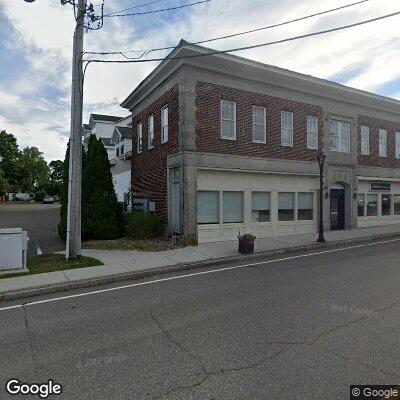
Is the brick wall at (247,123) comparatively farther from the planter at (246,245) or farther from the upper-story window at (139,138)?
the upper-story window at (139,138)

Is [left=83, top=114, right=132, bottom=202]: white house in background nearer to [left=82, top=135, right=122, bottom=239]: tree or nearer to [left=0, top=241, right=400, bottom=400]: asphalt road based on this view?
[left=82, top=135, right=122, bottom=239]: tree

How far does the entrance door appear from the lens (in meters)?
19.1

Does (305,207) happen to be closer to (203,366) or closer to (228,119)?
(228,119)

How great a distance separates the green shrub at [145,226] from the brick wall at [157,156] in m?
0.61

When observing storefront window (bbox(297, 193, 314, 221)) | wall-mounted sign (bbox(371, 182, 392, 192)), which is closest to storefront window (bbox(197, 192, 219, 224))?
storefront window (bbox(297, 193, 314, 221))

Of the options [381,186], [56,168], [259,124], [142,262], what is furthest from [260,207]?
[56,168]

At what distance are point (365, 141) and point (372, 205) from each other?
408cm

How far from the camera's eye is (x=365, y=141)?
67.0 feet

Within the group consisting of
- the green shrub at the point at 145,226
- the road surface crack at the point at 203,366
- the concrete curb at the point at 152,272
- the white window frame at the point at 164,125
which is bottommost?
the road surface crack at the point at 203,366

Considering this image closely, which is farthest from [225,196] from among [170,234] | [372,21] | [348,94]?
[348,94]

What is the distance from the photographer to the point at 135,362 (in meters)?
4.05

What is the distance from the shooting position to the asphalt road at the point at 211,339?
3.53m

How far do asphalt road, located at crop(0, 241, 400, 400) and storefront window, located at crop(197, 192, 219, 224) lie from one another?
259 inches

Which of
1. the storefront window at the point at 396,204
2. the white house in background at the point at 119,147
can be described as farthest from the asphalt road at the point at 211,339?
the storefront window at the point at 396,204
